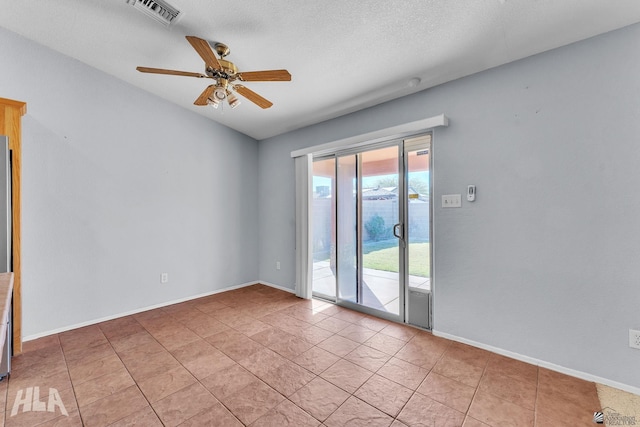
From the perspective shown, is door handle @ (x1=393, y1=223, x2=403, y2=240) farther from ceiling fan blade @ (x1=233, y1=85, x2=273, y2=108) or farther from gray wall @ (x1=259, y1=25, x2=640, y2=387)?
ceiling fan blade @ (x1=233, y1=85, x2=273, y2=108)

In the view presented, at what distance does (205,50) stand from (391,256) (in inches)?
105

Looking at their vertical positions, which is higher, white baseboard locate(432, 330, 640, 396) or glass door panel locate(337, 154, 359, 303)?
glass door panel locate(337, 154, 359, 303)

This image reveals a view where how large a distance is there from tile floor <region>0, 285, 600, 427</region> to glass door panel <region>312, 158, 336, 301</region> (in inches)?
40.5

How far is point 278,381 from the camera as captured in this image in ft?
6.50

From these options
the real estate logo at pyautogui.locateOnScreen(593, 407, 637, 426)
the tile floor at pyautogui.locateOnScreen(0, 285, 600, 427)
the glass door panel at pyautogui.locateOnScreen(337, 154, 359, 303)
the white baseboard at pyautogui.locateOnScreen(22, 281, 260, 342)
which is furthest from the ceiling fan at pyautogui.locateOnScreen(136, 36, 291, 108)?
the real estate logo at pyautogui.locateOnScreen(593, 407, 637, 426)

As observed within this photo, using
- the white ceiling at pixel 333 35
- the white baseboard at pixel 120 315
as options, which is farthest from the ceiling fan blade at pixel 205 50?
the white baseboard at pixel 120 315

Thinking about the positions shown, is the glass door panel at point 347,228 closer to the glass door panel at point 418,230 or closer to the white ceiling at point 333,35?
the glass door panel at point 418,230

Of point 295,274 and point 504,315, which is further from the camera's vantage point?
point 295,274

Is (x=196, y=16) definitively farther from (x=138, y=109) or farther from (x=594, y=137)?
(x=594, y=137)

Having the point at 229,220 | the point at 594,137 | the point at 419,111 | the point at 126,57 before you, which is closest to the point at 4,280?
the point at 126,57

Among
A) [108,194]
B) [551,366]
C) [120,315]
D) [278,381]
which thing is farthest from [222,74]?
[551,366]

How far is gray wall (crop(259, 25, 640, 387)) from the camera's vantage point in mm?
A: 1860

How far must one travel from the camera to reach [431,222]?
9.00 ft

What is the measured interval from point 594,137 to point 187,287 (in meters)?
4.70
